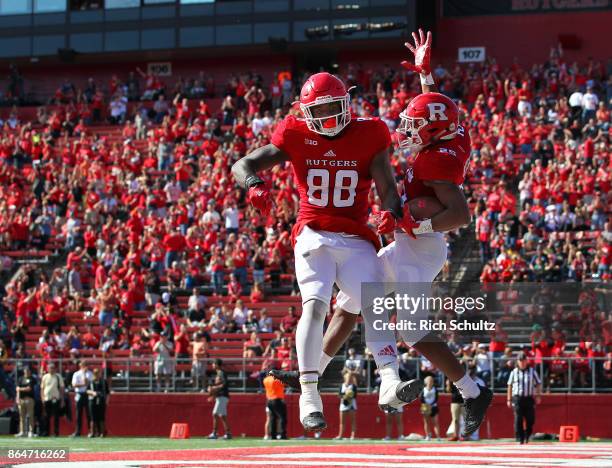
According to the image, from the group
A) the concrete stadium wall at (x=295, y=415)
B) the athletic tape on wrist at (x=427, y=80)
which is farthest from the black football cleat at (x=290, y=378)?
the concrete stadium wall at (x=295, y=415)

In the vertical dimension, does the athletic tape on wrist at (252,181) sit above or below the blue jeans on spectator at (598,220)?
below

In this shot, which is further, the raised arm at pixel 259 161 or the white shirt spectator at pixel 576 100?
the white shirt spectator at pixel 576 100

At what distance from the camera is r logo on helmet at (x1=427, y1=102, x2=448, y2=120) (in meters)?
7.94

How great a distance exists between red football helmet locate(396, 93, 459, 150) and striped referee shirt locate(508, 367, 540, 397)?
11.1m

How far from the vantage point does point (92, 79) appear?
36.0 m

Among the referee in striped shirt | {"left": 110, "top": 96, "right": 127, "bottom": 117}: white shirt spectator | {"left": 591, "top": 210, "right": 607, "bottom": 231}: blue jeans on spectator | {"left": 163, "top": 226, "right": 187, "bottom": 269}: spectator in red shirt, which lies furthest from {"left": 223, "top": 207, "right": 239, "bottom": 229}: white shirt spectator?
{"left": 110, "top": 96, "right": 127, "bottom": 117}: white shirt spectator

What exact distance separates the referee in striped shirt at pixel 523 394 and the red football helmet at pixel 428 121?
10.9 m

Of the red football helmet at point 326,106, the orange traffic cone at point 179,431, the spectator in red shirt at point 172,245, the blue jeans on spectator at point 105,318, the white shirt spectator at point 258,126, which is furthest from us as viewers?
the white shirt spectator at point 258,126

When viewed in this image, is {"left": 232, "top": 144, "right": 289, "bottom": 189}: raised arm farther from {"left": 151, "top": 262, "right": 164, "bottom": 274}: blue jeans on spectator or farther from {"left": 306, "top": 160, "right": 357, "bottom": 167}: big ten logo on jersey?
{"left": 151, "top": 262, "right": 164, "bottom": 274}: blue jeans on spectator

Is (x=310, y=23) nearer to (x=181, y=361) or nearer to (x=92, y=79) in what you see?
(x=92, y=79)

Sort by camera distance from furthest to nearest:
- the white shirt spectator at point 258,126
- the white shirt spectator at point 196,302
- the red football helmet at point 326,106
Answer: the white shirt spectator at point 258,126, the white shirt spectator at point 196,302, the red football helmet at point 326,106

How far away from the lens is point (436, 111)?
795 cm

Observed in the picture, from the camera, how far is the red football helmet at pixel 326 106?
7.60 meters

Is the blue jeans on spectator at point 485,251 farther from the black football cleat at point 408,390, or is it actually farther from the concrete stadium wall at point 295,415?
the black football cleat at point 408,390
